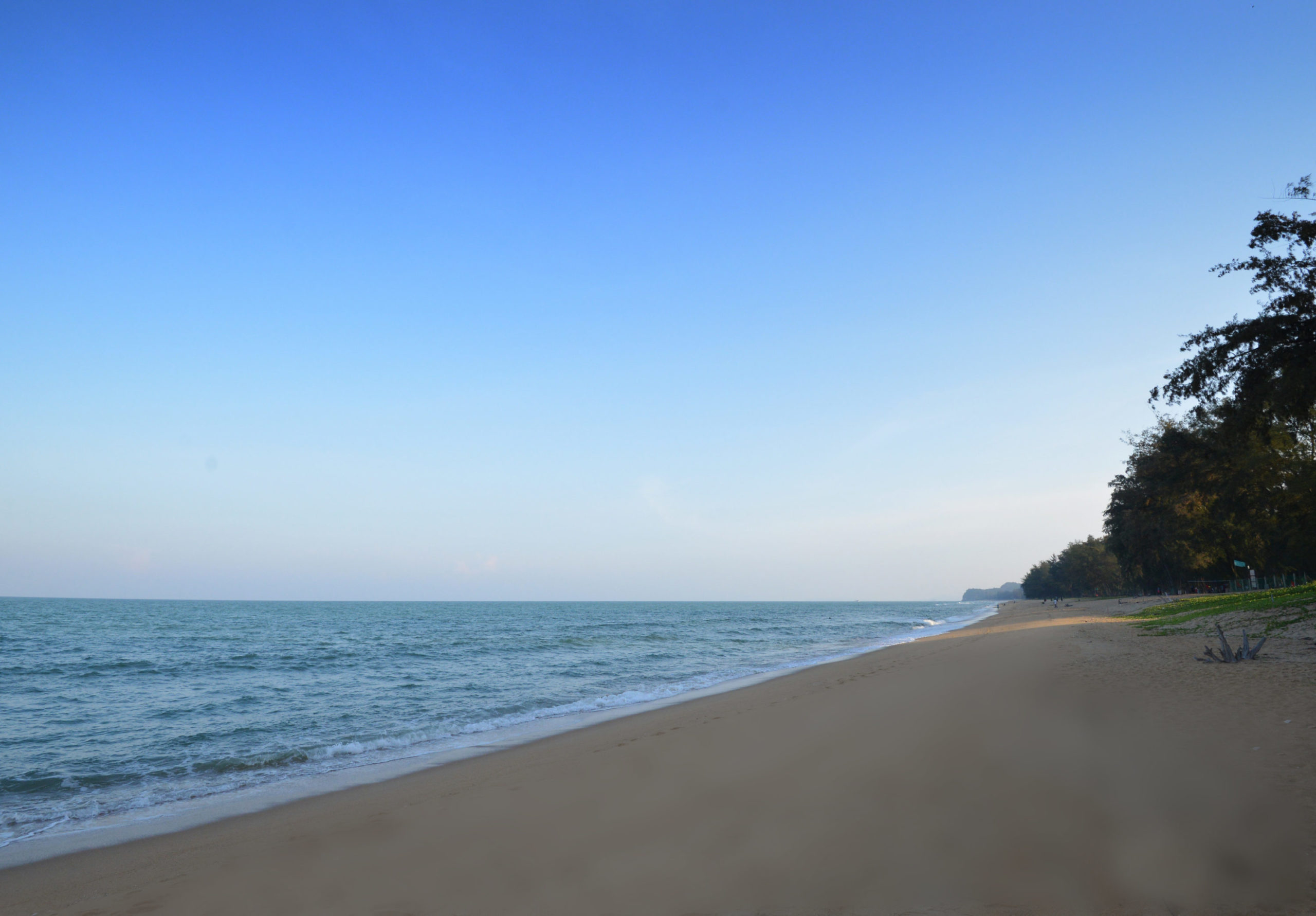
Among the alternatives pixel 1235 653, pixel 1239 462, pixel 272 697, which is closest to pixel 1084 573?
pixel 1239 462

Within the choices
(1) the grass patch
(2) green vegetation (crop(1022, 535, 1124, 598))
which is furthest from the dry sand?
(2) green vegetation (crop(1022, 535, 1124, 598))

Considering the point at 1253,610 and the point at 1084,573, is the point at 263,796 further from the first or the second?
the point at 1084,573

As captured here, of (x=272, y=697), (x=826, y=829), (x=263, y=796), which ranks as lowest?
(x=272, y=697)

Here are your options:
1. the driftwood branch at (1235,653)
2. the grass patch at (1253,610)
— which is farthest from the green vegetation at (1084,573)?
the driftwood branch at (1235,653)

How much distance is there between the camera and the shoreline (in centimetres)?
800

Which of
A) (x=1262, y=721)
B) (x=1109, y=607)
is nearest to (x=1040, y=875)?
(x=1262, y=721)

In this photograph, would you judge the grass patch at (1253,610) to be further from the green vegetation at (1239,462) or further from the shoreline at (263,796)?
the shoreline at (263,796)

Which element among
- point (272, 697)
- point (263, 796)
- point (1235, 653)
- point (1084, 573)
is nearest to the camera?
point (263, 796)

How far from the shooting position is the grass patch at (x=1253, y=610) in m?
19.0

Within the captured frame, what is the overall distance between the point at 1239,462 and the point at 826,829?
34.4m

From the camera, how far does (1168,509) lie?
48.1m

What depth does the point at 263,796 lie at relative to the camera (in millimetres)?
10062

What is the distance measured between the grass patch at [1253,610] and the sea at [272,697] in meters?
13.5

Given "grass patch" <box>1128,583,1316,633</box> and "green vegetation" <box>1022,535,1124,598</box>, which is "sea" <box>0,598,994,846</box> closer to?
"grass patch" <box>1128,583,1316,633</box>
